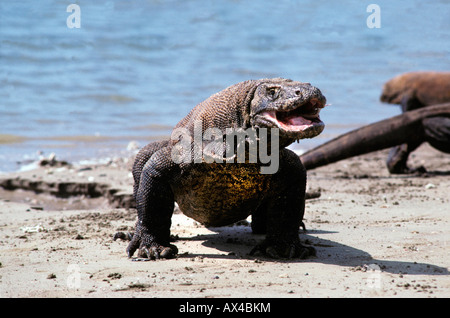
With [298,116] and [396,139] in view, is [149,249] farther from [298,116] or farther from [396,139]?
[396,139]

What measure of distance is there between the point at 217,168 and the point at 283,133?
2.00 ft

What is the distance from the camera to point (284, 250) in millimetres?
4715

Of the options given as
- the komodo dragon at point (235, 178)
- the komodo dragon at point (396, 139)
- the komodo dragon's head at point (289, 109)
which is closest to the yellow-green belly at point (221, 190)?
the komodo dragon at point (235, 178)

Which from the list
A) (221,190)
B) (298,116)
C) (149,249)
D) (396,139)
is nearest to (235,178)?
(221,190)

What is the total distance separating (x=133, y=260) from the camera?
4590 millimetres

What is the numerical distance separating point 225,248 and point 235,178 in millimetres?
914

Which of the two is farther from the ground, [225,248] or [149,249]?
[149,249]

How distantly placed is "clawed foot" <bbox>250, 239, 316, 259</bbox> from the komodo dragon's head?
97 cm

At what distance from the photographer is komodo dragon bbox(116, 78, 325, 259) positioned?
4.04 metres

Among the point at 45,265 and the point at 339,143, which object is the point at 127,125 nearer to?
the point at 339,143

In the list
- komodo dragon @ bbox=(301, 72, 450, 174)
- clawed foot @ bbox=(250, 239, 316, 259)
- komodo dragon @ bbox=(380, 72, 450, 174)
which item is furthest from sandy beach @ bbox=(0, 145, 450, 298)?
Result: komodo dragon @ bbox=(380, 72, 450, 174)

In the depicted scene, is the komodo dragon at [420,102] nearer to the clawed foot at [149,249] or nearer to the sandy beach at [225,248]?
the sandy beach at [225,248]

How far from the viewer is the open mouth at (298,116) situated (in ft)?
12.9

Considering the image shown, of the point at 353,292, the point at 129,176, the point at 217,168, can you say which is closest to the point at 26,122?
the point at 129,176
